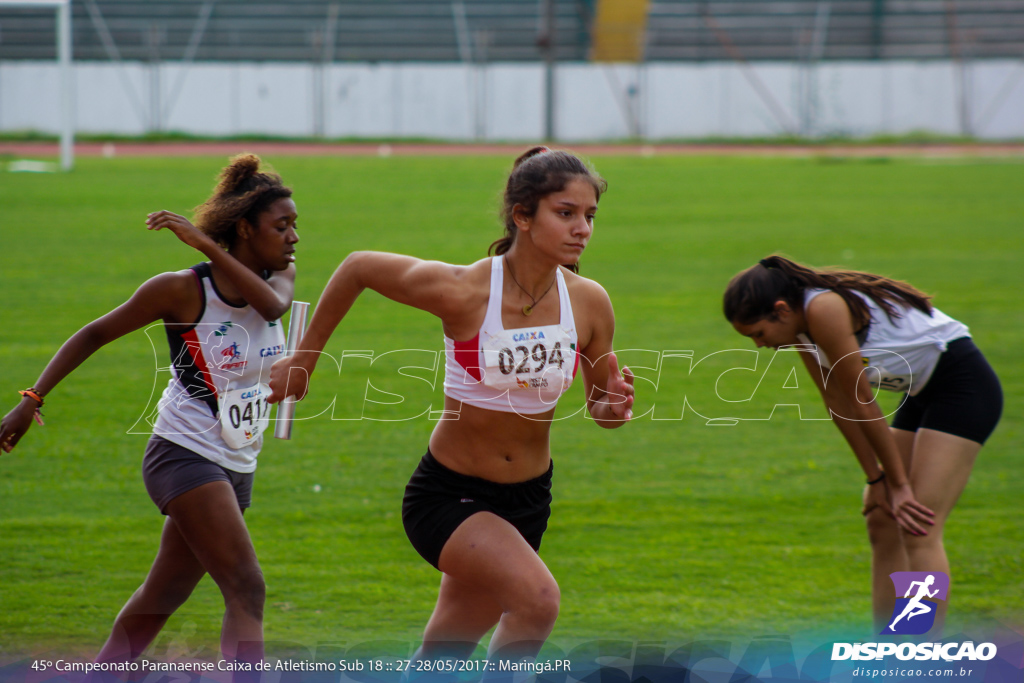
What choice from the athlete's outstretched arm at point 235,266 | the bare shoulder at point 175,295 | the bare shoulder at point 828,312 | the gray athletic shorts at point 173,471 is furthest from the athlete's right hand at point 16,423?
the bare shoulder at point 828,312

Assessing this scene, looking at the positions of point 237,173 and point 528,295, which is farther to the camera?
point 237,173

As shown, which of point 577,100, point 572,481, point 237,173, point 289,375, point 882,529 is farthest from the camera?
point 577,100

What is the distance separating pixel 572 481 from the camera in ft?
20.8

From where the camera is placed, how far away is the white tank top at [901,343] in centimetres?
397

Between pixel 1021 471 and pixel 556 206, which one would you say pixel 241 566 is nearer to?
pixel 556 206

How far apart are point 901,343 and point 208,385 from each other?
8.47 ft

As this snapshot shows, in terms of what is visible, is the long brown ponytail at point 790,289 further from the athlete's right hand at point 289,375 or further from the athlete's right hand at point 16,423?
the athlete's right hand at point 16,423

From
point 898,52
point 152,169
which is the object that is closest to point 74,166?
point 152,169

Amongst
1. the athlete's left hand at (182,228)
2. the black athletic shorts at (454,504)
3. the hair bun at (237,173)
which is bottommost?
the black athletic shorts at (454,504)

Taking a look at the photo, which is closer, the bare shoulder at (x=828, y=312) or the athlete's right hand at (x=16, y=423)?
the athlete's right hand at (x=16, y=423)

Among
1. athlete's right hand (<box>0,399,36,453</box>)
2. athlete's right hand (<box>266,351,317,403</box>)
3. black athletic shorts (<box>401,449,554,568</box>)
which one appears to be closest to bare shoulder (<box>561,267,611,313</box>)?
black athletic shorts (<box>401,449,554,568</box>)

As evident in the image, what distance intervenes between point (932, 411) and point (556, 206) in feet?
6.20

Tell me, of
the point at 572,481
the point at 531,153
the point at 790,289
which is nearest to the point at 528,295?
the point at 531,153

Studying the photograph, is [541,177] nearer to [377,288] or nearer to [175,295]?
[377,288]
